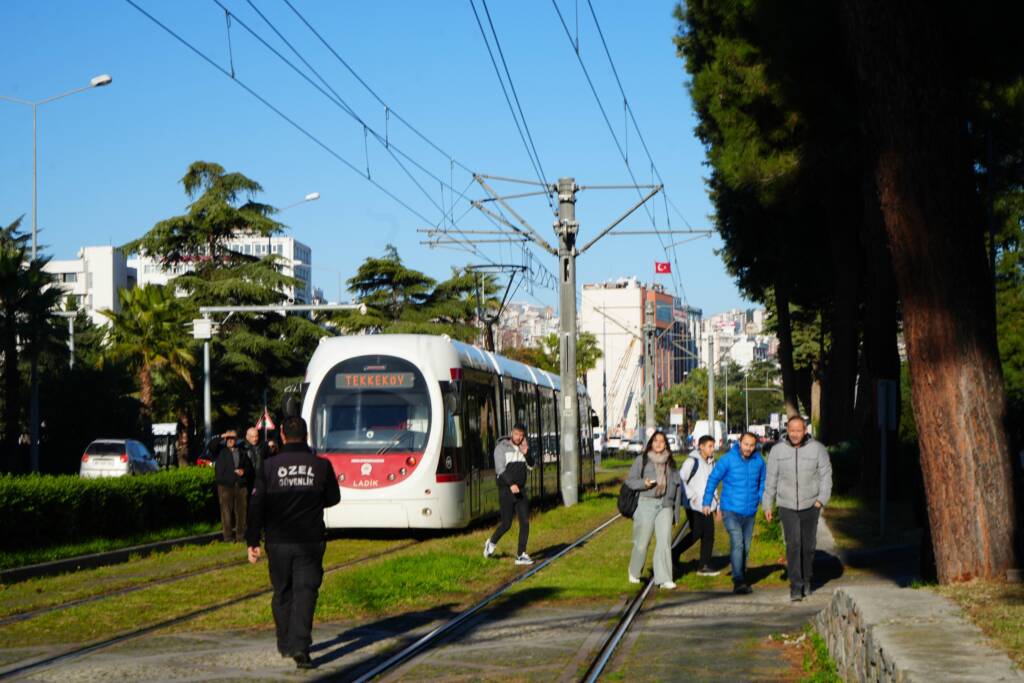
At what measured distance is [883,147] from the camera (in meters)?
11.6

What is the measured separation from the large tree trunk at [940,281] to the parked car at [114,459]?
32562mm

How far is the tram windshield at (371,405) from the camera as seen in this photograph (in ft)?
68.7

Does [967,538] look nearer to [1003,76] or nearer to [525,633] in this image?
[525,633]

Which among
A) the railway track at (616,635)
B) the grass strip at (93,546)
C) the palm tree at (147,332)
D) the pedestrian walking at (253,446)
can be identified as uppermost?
the palm tree at (147,332)

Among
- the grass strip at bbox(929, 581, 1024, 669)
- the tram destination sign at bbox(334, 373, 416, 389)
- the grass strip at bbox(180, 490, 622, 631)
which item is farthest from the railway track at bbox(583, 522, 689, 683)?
the tram destination sign at bbox(334, 373, 416, 389)

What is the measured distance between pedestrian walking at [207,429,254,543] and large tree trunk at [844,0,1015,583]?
11.5 meters

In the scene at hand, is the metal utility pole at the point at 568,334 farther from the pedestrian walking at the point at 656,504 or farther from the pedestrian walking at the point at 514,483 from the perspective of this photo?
the pedestrian walking at the point at 656,504

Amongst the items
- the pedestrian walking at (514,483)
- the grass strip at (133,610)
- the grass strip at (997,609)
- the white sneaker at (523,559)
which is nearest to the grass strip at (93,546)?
the grass strip at (133,610)

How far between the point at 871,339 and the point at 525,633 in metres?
17.4

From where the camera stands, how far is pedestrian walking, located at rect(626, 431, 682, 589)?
14.9 meters

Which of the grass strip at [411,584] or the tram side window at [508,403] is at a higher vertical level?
the tram side window at [508,403]

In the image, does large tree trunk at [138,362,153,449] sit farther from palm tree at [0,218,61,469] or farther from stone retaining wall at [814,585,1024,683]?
stone retaining wall at [814,585,1024,683]

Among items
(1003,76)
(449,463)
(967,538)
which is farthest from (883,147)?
(449,463)

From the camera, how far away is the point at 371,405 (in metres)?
21.0
